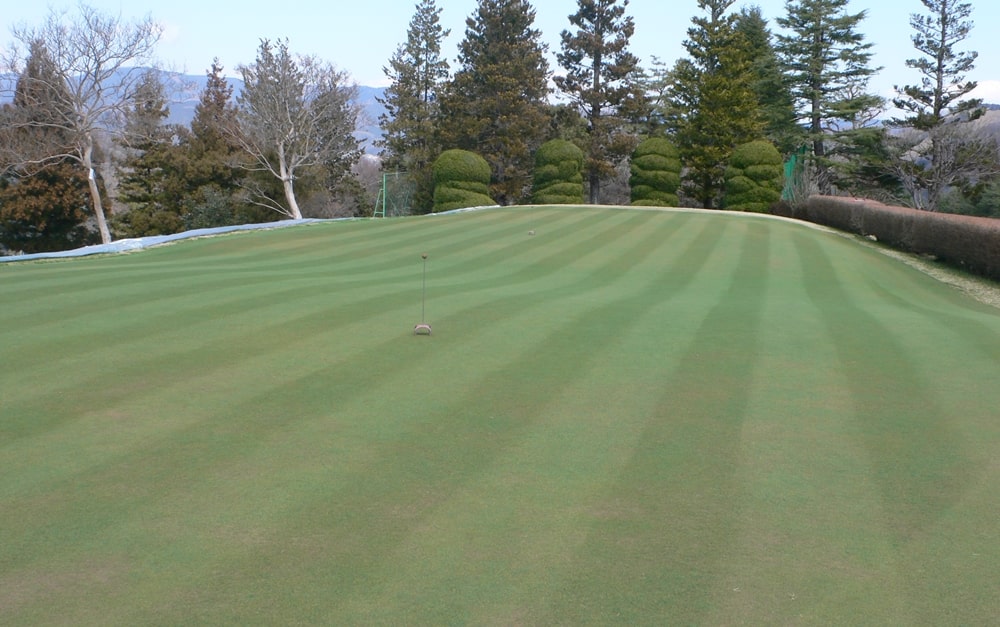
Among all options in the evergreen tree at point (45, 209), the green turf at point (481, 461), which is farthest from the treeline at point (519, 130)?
the green turf at point (481, 461)

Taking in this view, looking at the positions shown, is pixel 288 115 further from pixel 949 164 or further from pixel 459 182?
pixel 949 164

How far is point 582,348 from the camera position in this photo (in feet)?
24.5

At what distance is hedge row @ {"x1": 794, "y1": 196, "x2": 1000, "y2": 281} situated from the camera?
1630 cm

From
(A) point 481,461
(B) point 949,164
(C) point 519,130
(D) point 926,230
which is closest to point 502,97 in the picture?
(C) point 519,130

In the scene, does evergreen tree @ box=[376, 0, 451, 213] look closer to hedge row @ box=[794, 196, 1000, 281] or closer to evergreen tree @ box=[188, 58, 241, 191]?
evergreen tree @ box=[188, 58, 241, 191]

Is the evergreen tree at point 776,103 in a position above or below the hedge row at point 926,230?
above

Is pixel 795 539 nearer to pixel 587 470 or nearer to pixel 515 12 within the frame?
pixel 587 470

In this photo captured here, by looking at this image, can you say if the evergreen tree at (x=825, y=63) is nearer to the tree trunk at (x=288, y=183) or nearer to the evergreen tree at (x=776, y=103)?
the evergreen tree at (x=776, y=103)

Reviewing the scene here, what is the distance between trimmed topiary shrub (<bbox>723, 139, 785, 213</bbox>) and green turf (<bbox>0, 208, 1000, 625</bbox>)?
80.0ft

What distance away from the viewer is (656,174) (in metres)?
37.1

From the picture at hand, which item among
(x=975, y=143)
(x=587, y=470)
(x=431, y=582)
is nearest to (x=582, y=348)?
(x=587, y=470)

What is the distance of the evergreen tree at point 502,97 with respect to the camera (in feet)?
140

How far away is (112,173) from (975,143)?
151ft

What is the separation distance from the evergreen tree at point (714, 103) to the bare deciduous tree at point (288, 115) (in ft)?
61.5
